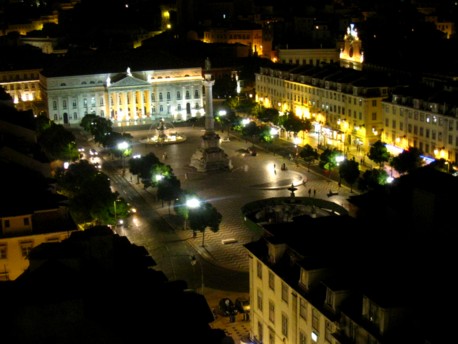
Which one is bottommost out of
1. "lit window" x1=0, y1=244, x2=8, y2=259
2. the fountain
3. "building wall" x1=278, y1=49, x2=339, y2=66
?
the fountain

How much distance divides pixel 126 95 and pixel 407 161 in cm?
6134

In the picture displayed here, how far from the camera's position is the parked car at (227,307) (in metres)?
45.0

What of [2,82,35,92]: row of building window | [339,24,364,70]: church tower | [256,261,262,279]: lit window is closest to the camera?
[256,261,262,279]: lit window

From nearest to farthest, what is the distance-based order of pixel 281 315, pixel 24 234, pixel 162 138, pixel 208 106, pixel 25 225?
pixel 281 315, pixel 24 234, pixel 25 225, pixel 208 106, pixel 162 138

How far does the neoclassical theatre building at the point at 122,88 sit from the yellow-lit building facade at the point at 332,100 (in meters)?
16.4

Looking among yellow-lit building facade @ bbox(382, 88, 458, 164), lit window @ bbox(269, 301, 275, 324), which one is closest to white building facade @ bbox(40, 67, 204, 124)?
yellow-lit building facade @ bbox(382, 88, 458, 164)

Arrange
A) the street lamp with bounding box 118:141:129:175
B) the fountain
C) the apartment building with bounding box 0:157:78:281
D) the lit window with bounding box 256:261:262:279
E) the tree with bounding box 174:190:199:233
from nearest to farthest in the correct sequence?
the lit window with bounding box 256:261:262:279 < the apartment building with bounding box 0:157:78:281 < the tree with bounding box 174:190:199:233 < the street lamp with bounding box 118:141:129:175 < the fountain

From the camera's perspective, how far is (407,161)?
77.2m

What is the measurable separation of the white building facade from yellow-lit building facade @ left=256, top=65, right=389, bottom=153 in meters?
16.0

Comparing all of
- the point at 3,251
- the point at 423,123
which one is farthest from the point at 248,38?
the point at 3,251

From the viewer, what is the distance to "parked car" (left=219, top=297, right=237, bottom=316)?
1772 inches

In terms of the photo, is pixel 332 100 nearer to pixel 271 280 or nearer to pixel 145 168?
pixel 145 168

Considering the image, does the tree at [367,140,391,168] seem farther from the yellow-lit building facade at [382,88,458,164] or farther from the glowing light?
the glowing light

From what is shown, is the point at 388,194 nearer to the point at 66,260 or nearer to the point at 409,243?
the point at 409,243
